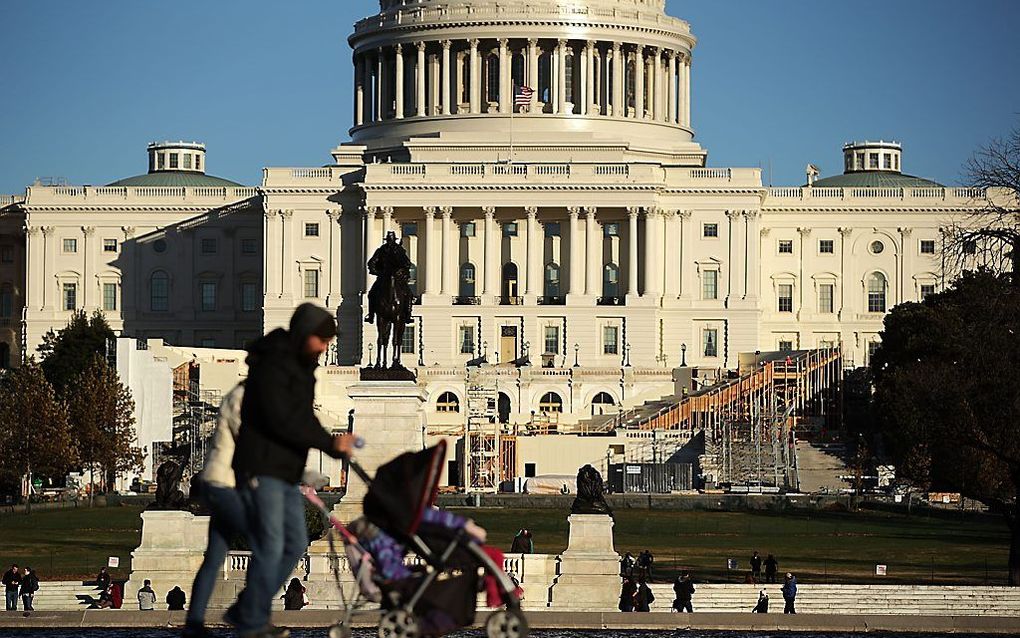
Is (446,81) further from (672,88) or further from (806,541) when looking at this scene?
(806,541)

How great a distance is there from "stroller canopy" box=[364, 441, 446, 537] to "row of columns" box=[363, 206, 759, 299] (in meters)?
120

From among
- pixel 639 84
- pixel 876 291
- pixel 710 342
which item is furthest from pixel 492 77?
pixel 876 291

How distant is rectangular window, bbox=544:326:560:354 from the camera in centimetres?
13362

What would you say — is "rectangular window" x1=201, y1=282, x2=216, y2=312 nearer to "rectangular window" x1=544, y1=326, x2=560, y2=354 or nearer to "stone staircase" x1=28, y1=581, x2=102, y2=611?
"rectangular window" x1=544, y1=326, x2=560, y2=354

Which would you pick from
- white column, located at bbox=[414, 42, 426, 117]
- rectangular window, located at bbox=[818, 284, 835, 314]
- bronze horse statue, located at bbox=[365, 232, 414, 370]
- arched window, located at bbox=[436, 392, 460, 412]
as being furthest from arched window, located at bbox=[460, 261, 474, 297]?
bronze horse statue, located at bbox=[365, 232, 414, 370]

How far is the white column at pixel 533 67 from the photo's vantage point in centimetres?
15093

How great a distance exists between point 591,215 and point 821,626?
102447 mm

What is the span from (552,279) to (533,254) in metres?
2.07

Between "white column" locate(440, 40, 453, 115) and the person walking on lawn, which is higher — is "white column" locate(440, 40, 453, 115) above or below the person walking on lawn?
above

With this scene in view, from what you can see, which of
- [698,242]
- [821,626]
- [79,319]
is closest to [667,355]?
[698,242]

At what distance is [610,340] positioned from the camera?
134 metres

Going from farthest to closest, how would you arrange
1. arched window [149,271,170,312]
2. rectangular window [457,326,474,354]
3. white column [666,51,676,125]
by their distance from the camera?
white column [666,51,676,125] < arched window [149,271,170,312] < rectangular window [457,326,474,354]

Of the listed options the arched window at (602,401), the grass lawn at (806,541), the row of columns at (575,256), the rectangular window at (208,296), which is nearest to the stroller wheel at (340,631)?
the grass lawn at (806,541)

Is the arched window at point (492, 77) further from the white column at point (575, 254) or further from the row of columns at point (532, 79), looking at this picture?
the white column at point (575, 254)
